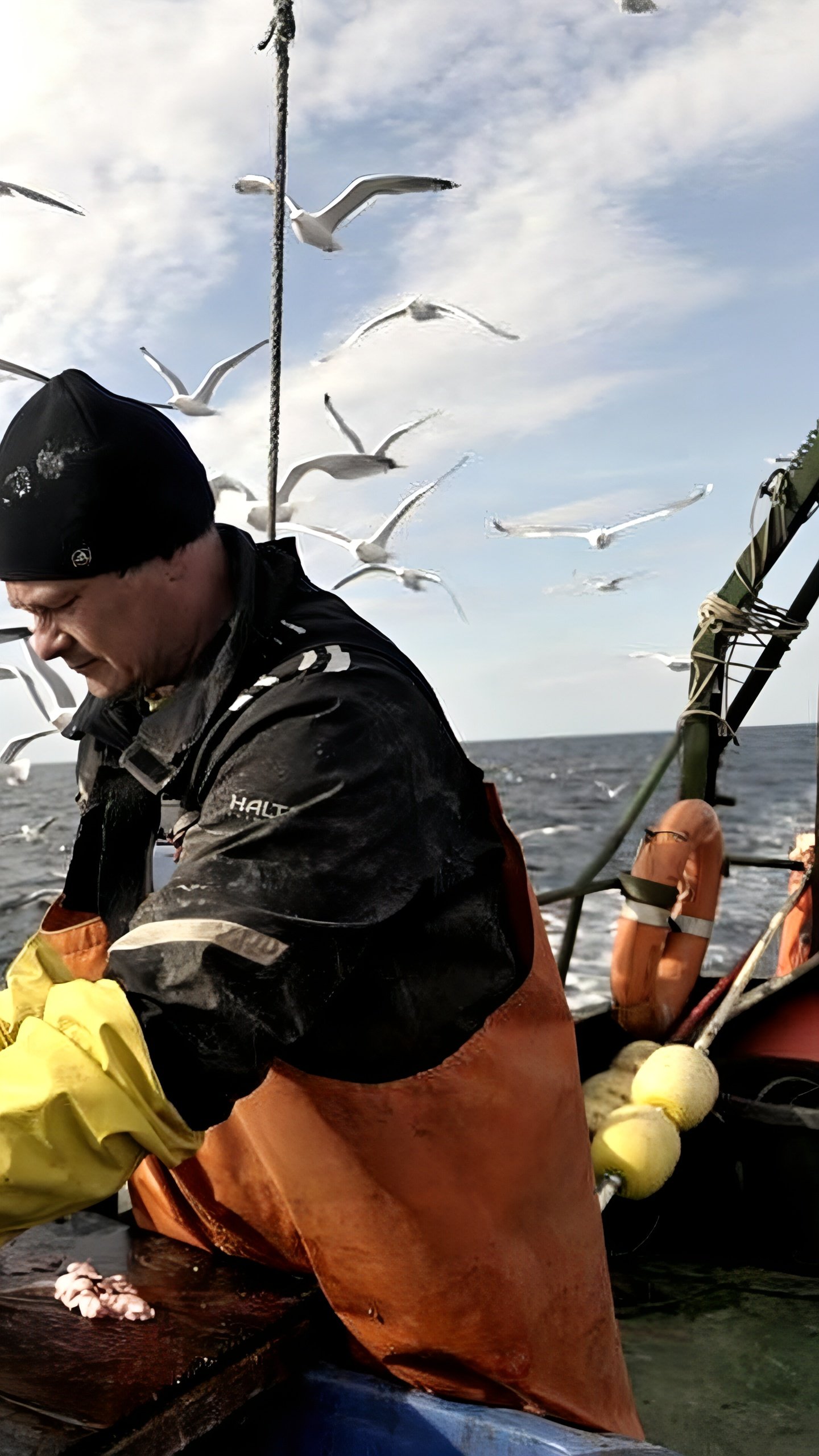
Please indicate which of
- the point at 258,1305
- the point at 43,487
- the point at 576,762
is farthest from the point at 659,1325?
the point at 576,762

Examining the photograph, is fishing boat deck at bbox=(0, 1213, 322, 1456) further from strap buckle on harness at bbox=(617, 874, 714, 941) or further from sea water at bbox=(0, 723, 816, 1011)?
strap buckle on harness at bbox=(617, 874, 714, 941)

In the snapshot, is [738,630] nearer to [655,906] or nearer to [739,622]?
[739,622]

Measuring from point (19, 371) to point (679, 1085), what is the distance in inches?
297

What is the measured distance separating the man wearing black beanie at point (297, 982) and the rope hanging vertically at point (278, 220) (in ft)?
2.38

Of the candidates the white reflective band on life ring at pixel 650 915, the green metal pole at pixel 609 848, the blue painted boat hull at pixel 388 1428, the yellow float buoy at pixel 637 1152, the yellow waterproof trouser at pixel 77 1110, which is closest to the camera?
the yellow waterproof trouser at pixel 77 1110

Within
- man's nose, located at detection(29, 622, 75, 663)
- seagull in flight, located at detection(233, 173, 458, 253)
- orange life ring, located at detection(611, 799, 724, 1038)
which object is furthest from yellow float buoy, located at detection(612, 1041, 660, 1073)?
seagull in flight, located at detection(233, 173, 458, 253)

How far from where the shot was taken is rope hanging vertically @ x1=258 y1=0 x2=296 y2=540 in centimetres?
271

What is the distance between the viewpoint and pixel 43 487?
1.84 meters

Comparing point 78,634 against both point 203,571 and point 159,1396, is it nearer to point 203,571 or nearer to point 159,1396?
point 203,571

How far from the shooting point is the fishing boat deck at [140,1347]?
1.59 m

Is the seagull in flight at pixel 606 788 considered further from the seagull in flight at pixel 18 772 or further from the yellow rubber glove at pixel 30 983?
the yellow rubber glove at pixel 30 983

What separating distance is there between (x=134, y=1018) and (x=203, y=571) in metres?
0.77

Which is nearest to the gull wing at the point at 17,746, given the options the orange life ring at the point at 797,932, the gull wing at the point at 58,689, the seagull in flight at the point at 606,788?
the gull wing at the point at 58,689

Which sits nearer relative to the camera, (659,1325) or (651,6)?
(659,1325)
